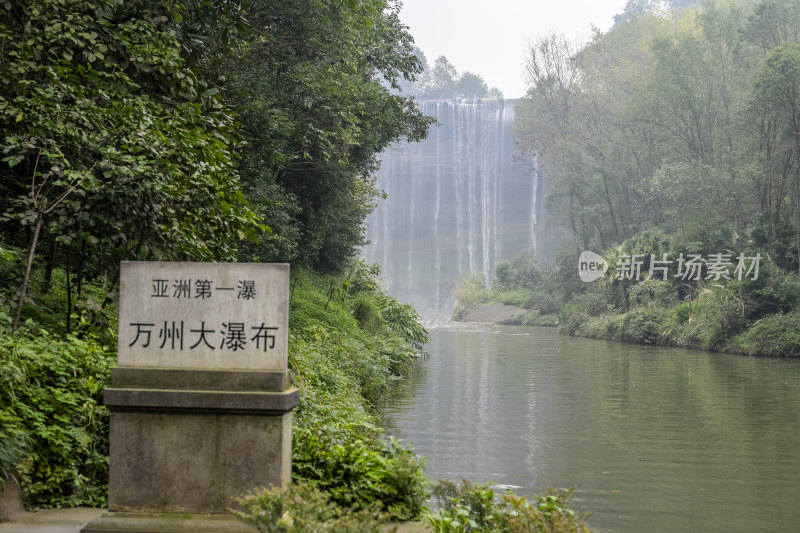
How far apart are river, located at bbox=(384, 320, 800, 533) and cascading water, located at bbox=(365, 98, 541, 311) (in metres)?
51.0

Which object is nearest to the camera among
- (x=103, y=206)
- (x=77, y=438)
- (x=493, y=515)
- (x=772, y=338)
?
(x=493, y=515)

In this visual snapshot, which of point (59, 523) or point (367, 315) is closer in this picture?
point (59, 523)

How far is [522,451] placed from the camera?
10.3 metres

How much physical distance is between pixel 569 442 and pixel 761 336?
49.4 feet

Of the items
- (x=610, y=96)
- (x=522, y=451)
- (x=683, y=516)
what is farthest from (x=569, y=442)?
(x=610, y=96)

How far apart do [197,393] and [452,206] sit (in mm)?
71831

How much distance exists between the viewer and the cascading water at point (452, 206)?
71812 millimetres

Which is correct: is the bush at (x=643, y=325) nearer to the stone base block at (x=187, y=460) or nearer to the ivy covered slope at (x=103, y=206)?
the ivy covered slope at (x=103, y=206)

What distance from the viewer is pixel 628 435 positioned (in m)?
11.2

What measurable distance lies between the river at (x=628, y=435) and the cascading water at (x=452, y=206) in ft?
167

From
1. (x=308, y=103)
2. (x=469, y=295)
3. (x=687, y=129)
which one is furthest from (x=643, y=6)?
(x=308, y=103)

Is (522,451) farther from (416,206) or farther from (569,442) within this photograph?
(416,206)

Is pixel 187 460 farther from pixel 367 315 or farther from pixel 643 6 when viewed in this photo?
pixel 643 6

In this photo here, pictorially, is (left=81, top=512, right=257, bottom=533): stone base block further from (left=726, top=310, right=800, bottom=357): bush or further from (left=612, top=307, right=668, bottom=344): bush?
(left=612, top=307, right=668, bottom=344): bush
